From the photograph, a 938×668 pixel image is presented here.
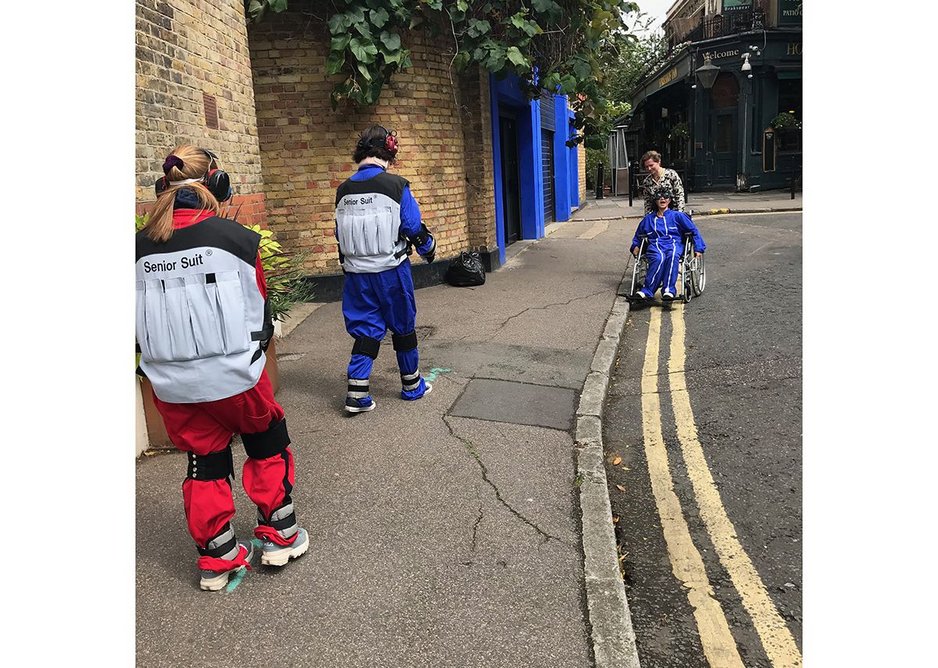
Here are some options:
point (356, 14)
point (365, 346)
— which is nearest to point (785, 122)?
point (356, 14)

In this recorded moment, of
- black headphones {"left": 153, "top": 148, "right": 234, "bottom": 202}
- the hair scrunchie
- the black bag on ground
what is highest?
the hair scrunchie

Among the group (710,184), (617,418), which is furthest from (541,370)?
(710,184)

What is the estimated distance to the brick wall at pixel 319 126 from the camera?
8992 mm

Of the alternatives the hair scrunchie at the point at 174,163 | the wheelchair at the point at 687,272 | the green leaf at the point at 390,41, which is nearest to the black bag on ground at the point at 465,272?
the wheelchair at the point at 687,272

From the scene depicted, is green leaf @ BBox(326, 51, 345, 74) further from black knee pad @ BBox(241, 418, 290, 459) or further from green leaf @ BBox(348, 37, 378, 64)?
black knee pad @ BBox(241, 418, 290, 459)

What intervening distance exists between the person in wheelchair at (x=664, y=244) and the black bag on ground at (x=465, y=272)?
2.34 m

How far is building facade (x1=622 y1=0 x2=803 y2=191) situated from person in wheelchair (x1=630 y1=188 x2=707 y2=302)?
19192mm

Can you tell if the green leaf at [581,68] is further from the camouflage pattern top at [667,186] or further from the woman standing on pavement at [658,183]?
the camouflage pattern top at [667,186]

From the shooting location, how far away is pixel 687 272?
9.52 m

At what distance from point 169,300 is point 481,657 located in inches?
71.9

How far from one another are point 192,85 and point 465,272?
4.71 metres

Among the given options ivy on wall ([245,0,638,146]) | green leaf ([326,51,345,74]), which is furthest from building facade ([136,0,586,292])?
green leaf ([326,51,345,74])

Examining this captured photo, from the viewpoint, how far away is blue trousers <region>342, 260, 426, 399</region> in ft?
17.3

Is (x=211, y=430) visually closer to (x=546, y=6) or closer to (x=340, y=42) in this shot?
(x=340, y=42)
